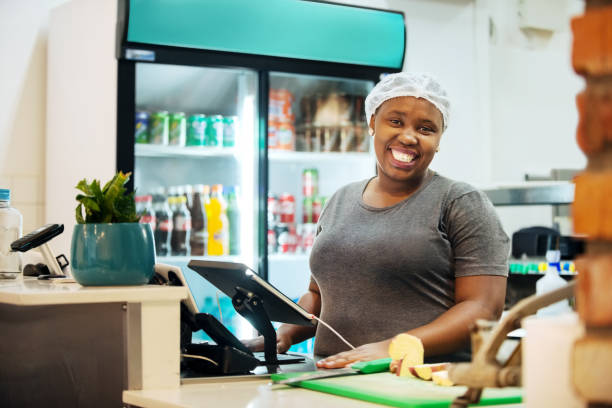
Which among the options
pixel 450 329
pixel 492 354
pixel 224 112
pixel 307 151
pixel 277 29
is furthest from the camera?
pixel 307 151

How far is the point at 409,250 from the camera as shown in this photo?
2217 millimetres

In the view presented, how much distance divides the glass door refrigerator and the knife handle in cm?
194

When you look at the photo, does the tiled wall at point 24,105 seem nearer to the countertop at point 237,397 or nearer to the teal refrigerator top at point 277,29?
the teal refrigerator top at point 277,29

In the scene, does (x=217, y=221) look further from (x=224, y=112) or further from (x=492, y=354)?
(x=492, y=354)

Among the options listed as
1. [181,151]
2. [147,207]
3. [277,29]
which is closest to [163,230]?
[147,207]

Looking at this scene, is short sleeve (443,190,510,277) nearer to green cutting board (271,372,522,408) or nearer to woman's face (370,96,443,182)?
woman's face (370,96,443,182)

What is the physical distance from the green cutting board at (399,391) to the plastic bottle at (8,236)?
1.09 m

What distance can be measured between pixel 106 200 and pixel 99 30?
7.37 feet

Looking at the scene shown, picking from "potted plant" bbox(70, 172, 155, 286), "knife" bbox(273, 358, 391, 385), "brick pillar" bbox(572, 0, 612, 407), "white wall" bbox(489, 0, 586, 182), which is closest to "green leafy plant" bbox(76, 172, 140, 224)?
"potted plant" bbox(70, 172, 155, 286)

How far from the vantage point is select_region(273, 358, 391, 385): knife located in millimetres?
1605

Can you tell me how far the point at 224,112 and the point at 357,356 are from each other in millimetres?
2560

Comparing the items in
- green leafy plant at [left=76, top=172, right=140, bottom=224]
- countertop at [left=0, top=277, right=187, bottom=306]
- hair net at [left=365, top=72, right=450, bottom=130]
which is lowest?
countertop at [left=0, top=277, right=187, bottom=306]

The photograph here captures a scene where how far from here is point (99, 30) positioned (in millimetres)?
3764

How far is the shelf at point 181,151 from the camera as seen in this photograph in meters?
3.86
